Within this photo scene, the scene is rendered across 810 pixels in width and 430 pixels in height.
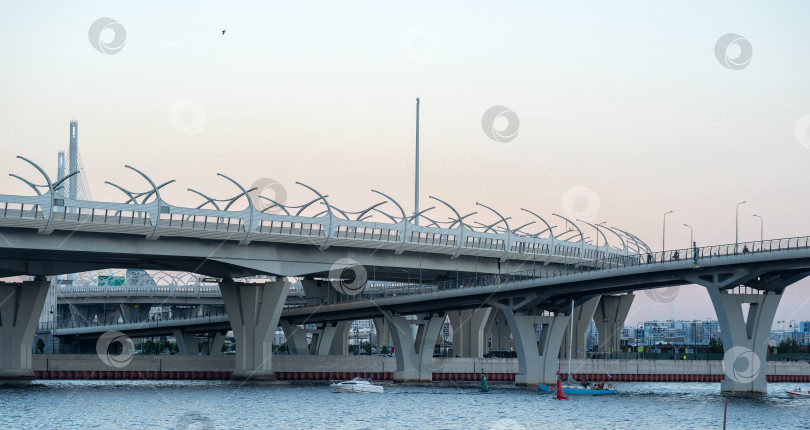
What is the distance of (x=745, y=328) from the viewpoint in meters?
98.8

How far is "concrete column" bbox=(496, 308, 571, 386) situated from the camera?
11775cm

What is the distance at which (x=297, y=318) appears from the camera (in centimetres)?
15200

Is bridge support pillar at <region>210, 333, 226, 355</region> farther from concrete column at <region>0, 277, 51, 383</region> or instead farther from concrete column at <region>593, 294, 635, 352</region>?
concrete column at <region>0, 277, 51, 383</region>

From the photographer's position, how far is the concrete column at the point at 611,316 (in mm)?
181750

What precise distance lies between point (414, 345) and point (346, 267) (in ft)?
47.7

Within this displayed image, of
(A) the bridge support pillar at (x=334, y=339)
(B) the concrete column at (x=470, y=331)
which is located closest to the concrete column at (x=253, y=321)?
(A) the bridge support pillar at (x=334, y=339)

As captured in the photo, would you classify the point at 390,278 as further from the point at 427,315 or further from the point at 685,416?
the point at 685,416

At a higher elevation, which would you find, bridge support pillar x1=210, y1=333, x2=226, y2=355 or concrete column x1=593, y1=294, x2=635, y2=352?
concrete column x1=593, y1=294, x2=635, y2=352

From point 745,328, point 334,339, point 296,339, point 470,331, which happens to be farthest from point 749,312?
point 334,339

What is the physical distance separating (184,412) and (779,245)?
49.2 m

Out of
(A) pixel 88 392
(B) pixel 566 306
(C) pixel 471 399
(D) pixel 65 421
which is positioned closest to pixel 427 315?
(B) pixel 566 306

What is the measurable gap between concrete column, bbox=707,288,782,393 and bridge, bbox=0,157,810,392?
12 cm

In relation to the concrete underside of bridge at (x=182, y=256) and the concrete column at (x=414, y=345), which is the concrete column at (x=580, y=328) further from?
the concrete column at (x=414, y=345)

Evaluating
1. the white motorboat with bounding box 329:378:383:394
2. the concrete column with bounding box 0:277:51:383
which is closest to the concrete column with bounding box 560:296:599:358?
the white motorboat with bounding box 329:378:383:394
